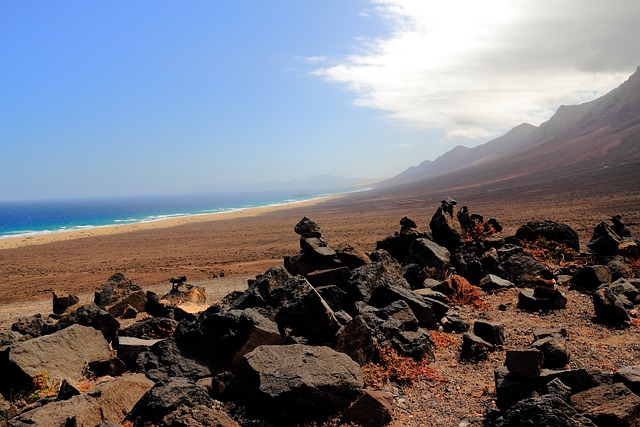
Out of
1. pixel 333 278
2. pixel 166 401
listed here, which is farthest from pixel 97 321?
pixel 333 278

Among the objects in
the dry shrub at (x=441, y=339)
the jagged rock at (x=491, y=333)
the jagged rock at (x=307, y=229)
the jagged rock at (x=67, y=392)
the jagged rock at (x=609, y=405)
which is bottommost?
the dry shrub at (x=441, y=339)

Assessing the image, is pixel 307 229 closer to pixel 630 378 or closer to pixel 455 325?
pixel 455 325

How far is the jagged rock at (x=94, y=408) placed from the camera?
652 centimetres

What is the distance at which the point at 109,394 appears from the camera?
7156mm

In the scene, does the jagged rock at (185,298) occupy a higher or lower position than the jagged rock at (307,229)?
lower

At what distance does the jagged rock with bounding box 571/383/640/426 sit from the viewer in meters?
5.58

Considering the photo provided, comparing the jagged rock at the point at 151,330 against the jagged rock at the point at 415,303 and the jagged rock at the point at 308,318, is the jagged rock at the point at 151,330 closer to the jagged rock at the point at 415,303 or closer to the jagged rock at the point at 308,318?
the jagged rock at the point at 308,318

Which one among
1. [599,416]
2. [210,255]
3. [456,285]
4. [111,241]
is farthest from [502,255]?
[111,241]

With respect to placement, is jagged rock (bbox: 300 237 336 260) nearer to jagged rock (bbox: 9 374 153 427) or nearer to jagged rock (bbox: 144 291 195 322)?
jagged rock (bbox: 144 291 195 322)

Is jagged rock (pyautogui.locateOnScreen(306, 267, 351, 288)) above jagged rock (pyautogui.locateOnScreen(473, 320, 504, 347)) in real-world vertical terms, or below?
above

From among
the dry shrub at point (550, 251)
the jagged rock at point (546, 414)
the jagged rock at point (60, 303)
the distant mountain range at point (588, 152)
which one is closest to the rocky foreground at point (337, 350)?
the jagged rock at point (546, 414)

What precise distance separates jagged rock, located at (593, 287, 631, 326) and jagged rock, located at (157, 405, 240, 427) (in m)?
10.1

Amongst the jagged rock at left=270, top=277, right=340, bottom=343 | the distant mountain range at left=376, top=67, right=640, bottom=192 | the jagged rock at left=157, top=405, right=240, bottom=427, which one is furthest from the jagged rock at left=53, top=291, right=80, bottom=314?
the distant mountain range at left=376, top=67, right=640, bottom=192

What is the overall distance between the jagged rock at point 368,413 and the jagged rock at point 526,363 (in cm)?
227
